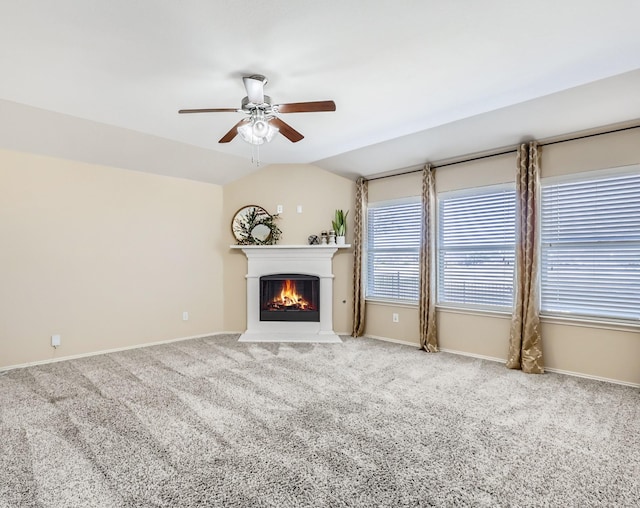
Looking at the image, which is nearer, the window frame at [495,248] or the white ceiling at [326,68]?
the white ceiling at [326,68]

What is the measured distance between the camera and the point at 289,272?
5453 mm

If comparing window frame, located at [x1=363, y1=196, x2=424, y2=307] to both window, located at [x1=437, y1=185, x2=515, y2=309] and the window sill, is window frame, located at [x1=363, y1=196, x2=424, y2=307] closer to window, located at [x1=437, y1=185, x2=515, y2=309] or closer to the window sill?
window, located at [x1=437, y1=185, x2=515, y2=309]

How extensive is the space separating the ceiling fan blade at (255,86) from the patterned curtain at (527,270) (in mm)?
2890

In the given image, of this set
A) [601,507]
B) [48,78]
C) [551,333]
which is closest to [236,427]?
[601,507]

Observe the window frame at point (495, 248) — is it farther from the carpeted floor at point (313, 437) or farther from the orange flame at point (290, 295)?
the orange flame at point (290, 295)

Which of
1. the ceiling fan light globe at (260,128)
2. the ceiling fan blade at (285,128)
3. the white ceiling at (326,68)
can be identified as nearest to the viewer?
the white ceiling at (326,68)

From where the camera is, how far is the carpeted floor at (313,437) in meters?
1.84

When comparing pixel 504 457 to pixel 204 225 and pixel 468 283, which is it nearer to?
pixel 468 283

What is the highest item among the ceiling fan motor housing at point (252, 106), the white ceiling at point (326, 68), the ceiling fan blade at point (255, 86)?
the white ceiling at point (326, 68)

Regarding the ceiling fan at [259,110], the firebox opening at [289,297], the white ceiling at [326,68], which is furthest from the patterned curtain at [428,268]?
the ceiling fan at [259,110]

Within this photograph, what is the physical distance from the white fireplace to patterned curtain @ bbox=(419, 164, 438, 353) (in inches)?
51.1

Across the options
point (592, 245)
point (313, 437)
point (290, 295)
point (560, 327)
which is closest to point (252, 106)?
point (313, 437)

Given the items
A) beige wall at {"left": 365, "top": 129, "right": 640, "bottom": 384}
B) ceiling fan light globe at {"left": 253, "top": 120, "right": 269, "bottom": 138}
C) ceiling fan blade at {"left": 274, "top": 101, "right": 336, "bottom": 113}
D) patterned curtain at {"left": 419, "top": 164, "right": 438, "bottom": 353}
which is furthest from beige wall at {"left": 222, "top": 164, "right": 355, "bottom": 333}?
ceiling fan blade at {"left": 274, "top": 101, "right": 336, "bottom": 113}

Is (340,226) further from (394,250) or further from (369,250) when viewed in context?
(394,250)
